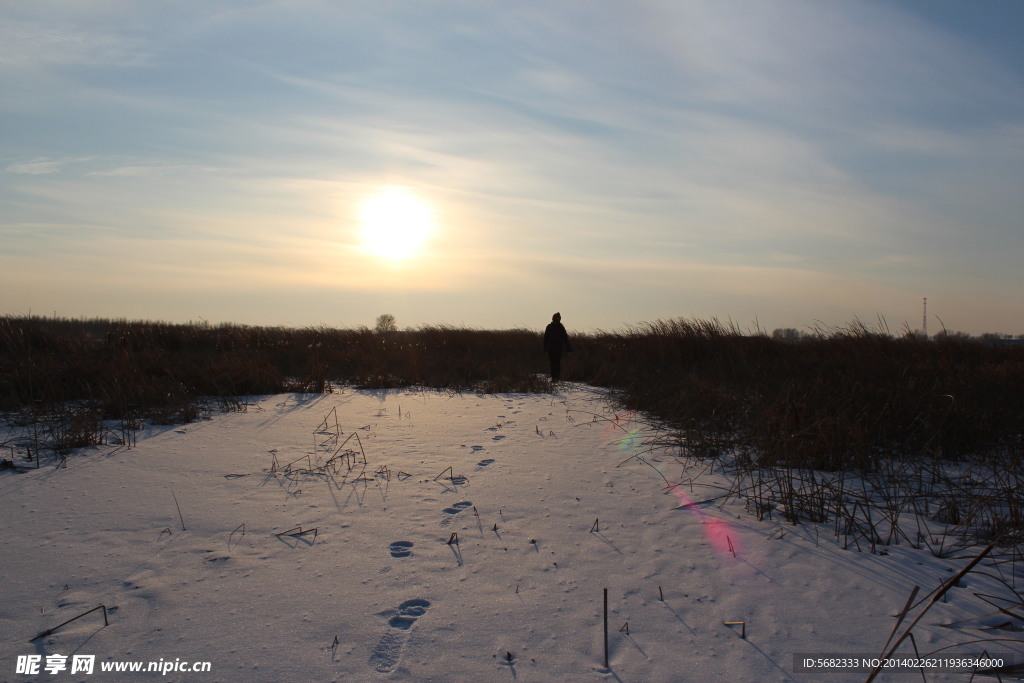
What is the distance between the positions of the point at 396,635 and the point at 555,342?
9.79 m

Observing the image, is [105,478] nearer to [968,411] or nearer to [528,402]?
[528,402]

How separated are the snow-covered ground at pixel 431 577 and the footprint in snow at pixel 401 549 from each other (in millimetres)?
16

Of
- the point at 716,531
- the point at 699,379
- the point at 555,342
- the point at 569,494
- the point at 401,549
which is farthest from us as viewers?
the point at 555,342

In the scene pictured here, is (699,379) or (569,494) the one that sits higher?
(699,379)

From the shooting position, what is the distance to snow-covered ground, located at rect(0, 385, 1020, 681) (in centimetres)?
216

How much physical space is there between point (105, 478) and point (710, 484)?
476cm

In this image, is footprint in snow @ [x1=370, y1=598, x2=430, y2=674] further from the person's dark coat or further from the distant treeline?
the person's dark coat

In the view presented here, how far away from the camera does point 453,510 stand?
3.73 meters

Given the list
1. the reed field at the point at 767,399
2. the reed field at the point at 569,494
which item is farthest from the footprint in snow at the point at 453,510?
the reed field at the point at 767,399

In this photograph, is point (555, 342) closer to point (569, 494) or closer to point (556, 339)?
point (556, 339)

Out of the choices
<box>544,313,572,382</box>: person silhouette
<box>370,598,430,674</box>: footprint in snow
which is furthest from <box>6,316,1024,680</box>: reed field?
<box>544,313,572,382</box>: person silhouette

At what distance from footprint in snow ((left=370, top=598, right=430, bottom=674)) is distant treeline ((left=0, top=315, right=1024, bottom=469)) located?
339 cm

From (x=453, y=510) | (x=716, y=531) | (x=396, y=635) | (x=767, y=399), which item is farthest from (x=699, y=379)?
(x=396, y=635)

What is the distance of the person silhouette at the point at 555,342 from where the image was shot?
39.0ft
